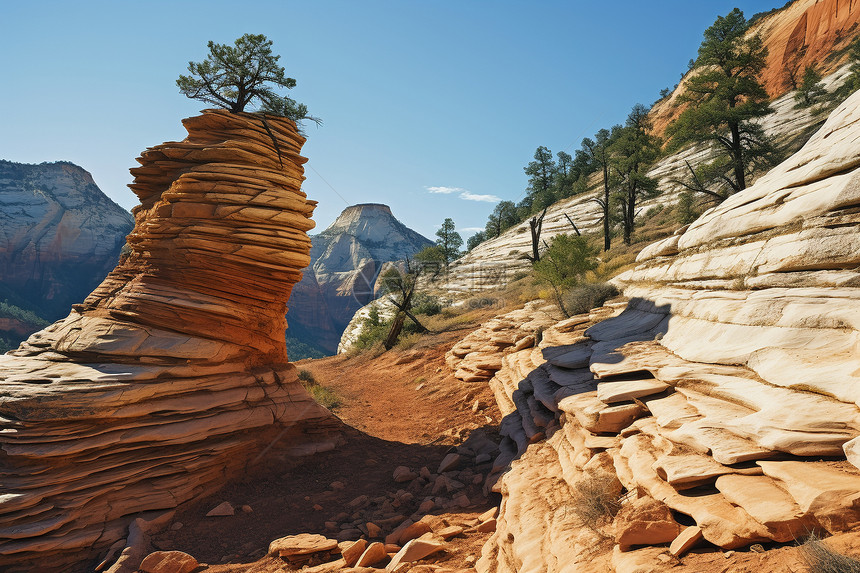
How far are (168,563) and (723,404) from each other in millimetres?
7321

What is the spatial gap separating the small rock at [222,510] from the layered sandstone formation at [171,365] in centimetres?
61

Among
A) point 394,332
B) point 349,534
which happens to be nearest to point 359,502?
point 349,534

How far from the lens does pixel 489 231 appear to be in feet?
227

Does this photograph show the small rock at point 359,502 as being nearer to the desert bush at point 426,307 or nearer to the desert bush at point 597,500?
the desert bush at point 597,500

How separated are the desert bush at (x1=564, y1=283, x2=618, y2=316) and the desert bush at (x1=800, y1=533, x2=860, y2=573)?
35.2 feet

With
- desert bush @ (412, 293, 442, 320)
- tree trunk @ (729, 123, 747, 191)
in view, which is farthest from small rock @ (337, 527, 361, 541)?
tree trunk @ (729, 123, 747, 191)

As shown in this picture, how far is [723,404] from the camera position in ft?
13.3

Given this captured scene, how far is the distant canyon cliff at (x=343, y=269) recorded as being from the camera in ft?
289

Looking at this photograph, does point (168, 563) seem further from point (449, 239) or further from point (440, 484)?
point (449, 239)

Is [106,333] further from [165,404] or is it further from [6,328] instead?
[6,328]

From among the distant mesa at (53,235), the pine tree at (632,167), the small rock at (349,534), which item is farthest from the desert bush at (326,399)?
the distant mesa at (53,235)

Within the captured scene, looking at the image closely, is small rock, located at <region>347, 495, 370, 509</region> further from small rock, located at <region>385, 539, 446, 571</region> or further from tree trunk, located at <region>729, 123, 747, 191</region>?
tree trunk, located at <region>729, 123, 747, 191</region>

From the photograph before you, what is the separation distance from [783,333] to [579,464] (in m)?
2.73

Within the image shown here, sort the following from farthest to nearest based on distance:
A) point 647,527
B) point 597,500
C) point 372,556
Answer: point 372,556 < point 597,500 < point 647,527
